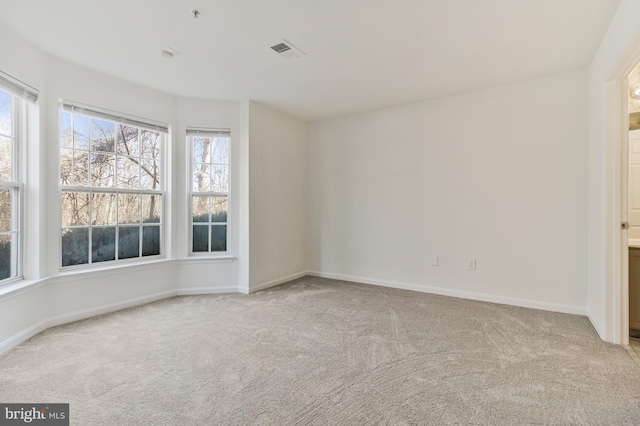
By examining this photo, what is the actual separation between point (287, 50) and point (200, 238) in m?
2.71

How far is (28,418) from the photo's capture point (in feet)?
5.55

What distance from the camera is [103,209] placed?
3.45 m

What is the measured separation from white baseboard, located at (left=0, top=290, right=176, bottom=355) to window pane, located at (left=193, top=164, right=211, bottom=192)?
1.46 metres

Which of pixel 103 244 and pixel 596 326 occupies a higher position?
pixel 103 244

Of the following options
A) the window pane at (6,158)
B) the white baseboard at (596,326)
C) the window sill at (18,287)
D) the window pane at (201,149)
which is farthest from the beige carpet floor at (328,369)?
the window pane at (201,149)

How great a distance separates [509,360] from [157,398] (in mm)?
2476

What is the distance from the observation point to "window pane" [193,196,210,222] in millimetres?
4142

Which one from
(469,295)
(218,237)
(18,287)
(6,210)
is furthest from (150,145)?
(469,295)

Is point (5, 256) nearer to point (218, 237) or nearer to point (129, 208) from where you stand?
point (129, 208)

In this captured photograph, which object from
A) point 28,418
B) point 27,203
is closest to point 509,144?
point 28,418

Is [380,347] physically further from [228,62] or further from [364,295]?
[228,62]

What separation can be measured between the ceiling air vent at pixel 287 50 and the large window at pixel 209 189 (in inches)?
66.8

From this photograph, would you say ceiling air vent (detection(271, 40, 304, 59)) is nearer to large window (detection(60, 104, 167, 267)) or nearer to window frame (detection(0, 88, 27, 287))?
large window (detection(60, 104, 167, 267))

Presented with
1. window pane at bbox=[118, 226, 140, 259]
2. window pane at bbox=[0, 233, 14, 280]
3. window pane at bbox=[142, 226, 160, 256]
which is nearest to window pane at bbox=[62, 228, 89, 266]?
window pane at bbox=[118, 226, 140, 259]
